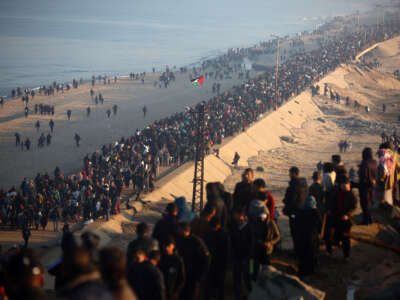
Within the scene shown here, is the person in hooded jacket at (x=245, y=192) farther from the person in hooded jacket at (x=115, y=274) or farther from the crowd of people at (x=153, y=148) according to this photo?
the crowd of people at (x=153, y=148)

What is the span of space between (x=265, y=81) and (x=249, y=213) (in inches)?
1539

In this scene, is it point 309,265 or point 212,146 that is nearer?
point 309,265

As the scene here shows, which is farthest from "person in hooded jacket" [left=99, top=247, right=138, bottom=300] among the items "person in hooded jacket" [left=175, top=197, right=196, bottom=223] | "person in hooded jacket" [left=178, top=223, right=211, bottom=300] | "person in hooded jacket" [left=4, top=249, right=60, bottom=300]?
"person in hooded jacket" [left=175, top=197, right=196, bottom=223]

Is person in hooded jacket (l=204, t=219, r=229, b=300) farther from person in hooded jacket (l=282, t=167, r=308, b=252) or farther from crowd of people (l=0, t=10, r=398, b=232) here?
crowd of people (l=0, t=10, r=398, b=232)

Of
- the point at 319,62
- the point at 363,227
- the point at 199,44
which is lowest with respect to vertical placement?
the point at 363,227

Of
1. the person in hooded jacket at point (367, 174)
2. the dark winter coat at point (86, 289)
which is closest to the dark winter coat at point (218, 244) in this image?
the dark winter coat at point (86, 289)

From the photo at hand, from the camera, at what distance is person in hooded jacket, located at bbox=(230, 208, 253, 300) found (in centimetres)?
678

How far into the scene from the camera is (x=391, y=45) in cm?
7925

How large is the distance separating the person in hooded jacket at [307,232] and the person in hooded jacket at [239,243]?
1013 millimetres

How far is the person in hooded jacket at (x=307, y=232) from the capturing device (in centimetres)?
731

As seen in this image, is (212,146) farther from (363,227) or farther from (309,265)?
(309,265)

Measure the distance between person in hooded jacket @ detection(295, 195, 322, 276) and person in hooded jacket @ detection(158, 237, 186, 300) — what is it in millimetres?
2677

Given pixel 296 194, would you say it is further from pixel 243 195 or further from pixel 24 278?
pixel 24 278

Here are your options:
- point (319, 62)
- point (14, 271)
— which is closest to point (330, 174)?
point (14, 271)
